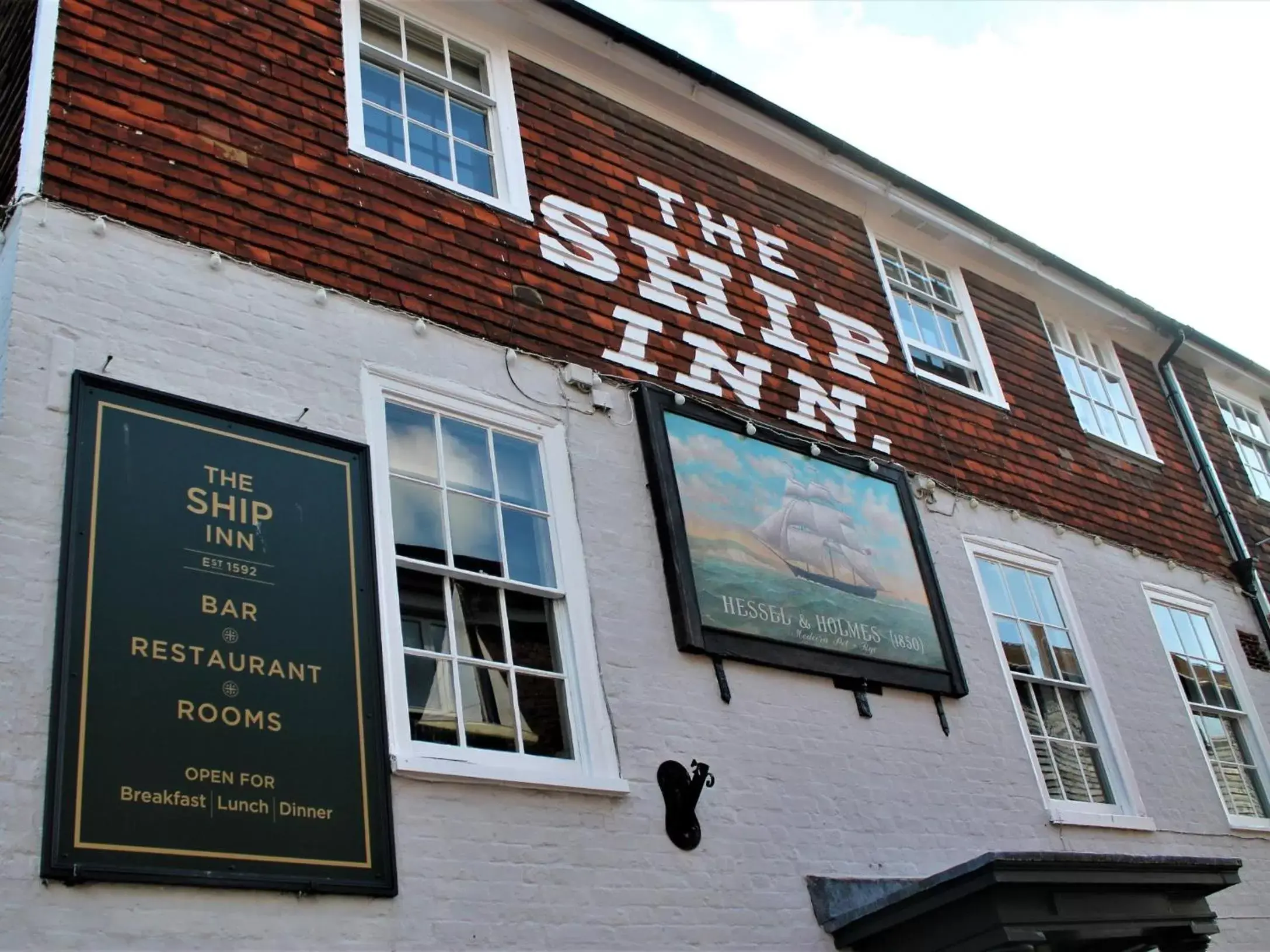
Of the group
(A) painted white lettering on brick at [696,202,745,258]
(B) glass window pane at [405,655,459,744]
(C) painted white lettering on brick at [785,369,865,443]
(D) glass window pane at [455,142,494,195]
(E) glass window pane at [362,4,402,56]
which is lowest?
(B) glass window pane at [405,655,459,744]

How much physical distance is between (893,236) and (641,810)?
6.74 metres

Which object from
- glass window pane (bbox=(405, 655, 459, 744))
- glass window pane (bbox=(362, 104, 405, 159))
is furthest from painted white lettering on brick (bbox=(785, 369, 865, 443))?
glass window pane (bbox=(405, 655, 459, 744))

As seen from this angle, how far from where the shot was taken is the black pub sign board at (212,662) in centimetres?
499

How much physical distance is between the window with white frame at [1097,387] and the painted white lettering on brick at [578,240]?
546 cm

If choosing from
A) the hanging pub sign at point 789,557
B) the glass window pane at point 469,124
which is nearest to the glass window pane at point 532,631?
the hanging pub sign at point 789,557

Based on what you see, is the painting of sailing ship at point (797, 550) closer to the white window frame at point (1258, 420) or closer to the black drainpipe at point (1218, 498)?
the black drainpipe at point (1218, 498)

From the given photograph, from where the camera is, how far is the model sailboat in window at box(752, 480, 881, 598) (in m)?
8.37

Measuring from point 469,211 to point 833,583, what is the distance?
3281mm

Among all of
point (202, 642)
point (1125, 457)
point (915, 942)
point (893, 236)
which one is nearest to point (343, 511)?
point (202, 642)

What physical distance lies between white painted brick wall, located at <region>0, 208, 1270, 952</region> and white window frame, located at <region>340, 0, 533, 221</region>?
120 centimetres

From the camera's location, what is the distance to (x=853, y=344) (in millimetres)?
10289

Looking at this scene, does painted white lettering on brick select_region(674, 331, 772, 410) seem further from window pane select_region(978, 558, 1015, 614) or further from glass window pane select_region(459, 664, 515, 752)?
glass window pane select_region(459, 664, 515, 752)

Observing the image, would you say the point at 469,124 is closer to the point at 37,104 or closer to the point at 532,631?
the point at 37,104

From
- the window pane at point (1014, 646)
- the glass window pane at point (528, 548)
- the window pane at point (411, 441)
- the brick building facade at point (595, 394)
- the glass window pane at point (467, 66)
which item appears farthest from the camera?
the window pane at point (1014, 646)
